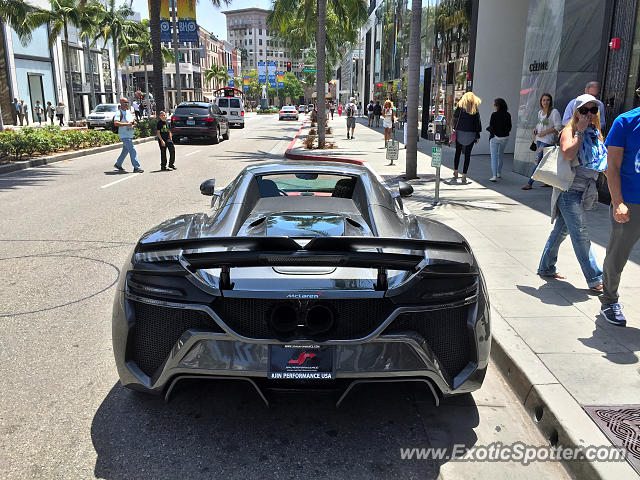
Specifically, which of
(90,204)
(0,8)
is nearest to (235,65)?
(0,8)

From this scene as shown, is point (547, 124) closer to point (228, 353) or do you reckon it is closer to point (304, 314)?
point (304, 314)

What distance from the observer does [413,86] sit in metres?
13.2

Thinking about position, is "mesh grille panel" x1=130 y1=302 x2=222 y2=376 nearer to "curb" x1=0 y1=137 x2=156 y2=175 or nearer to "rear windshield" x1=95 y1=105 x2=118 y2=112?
"curb" x1=0 y1=137 x2=156 y2=175

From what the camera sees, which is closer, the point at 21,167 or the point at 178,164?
the point at 21,167

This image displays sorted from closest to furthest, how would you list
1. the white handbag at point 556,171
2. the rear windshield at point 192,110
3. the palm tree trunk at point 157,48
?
the white handbag at point 556,171, the rear windshield at point 192,110, the palm tree trunk at point 157,48

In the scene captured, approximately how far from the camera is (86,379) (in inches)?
147

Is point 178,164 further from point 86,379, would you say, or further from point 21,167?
point 86,379

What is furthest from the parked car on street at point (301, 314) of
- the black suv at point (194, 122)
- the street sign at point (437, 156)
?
the black suv at point (194, 122)

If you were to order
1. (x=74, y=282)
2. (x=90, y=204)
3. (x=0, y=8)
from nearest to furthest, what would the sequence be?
(x=74, y=282) → (x=90, y=204) → (x=0, y=8)

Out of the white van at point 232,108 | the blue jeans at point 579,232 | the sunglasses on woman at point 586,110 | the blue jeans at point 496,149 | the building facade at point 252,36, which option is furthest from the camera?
the building facade at point 252,36

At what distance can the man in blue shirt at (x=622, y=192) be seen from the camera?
4.12 metres

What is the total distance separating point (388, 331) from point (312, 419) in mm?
866

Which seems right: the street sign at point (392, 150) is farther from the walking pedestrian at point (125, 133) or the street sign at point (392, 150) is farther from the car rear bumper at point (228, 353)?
the car rear bumper at point (228, 353)

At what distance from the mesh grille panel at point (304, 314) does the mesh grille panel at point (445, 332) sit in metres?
0.11
